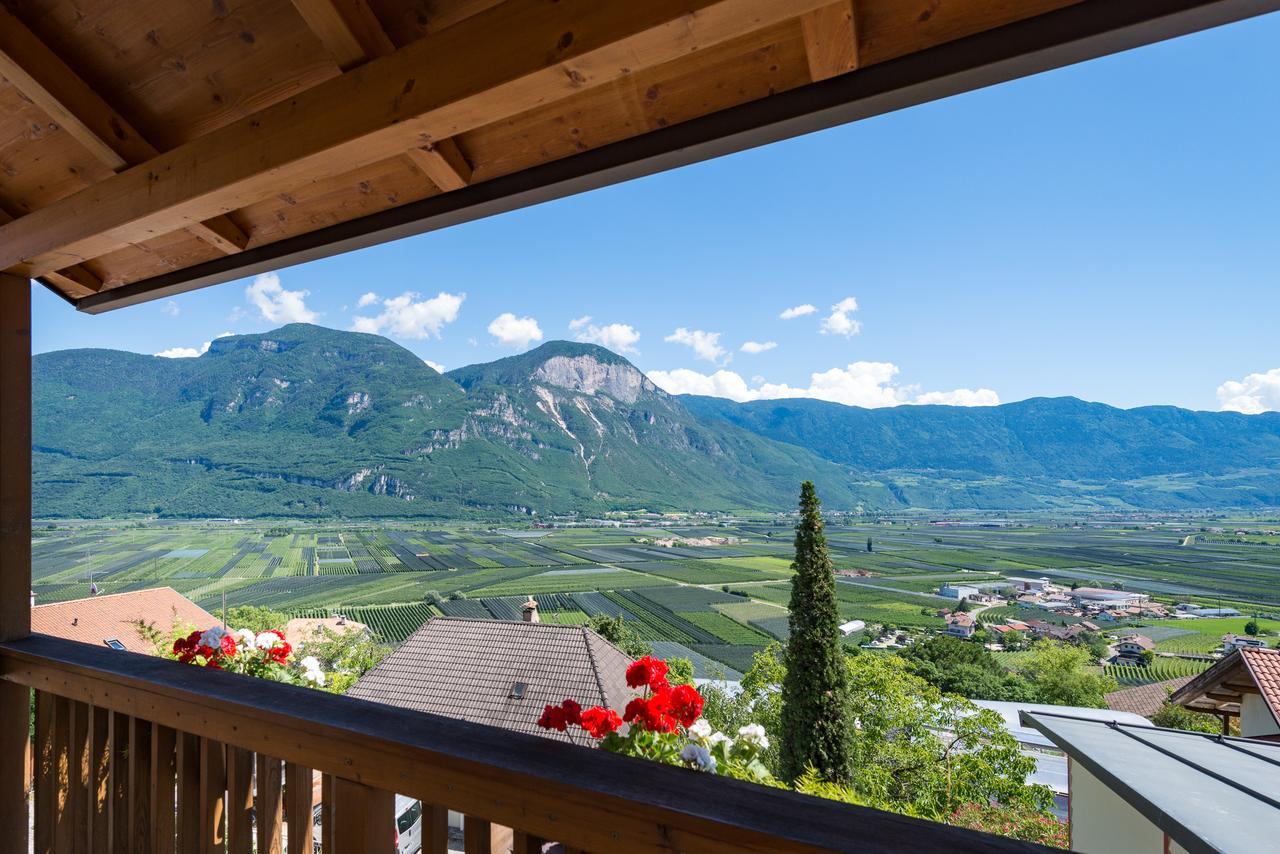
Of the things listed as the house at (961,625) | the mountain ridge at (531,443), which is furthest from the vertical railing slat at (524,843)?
the mountain ridge at (531,443)

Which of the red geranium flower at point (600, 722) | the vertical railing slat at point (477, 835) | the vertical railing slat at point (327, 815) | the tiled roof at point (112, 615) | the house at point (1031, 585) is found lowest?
the tiled roof at point (112, 615)

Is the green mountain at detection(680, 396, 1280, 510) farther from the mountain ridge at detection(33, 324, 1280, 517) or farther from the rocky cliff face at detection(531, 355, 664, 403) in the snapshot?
the rocky cliff face at detection(531, 355, 664, 403)

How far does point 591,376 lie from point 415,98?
137 feet

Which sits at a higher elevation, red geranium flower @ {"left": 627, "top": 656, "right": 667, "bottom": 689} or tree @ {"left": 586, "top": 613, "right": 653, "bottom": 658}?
red geranium flower @ {"left": 627, "top": 656, "right": 667, "bottom": 689}

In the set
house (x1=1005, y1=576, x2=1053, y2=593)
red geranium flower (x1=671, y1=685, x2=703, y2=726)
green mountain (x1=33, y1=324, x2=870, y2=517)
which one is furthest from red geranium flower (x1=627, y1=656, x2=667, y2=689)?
green mountain (x1=33, y1=324, x2=870, y2=517)

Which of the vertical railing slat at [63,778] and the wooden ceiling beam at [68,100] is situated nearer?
the wooden ceiling beam at [68,100]

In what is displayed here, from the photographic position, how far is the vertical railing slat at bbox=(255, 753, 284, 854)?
122 centimetres

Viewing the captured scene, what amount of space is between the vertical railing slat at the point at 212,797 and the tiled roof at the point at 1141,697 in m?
10.3

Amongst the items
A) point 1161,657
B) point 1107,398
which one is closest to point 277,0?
point 1161,657

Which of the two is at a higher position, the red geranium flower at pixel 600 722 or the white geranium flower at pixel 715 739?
the red geranium flower at pixel 600 722

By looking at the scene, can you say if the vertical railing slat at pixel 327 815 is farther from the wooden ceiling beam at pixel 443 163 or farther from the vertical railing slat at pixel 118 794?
the wooden ceiling beam at pixel 443 163

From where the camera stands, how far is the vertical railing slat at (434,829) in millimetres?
966

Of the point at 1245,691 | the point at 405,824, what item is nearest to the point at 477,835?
the point at 405,824

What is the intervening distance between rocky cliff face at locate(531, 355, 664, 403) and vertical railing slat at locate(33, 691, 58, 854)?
125ft
